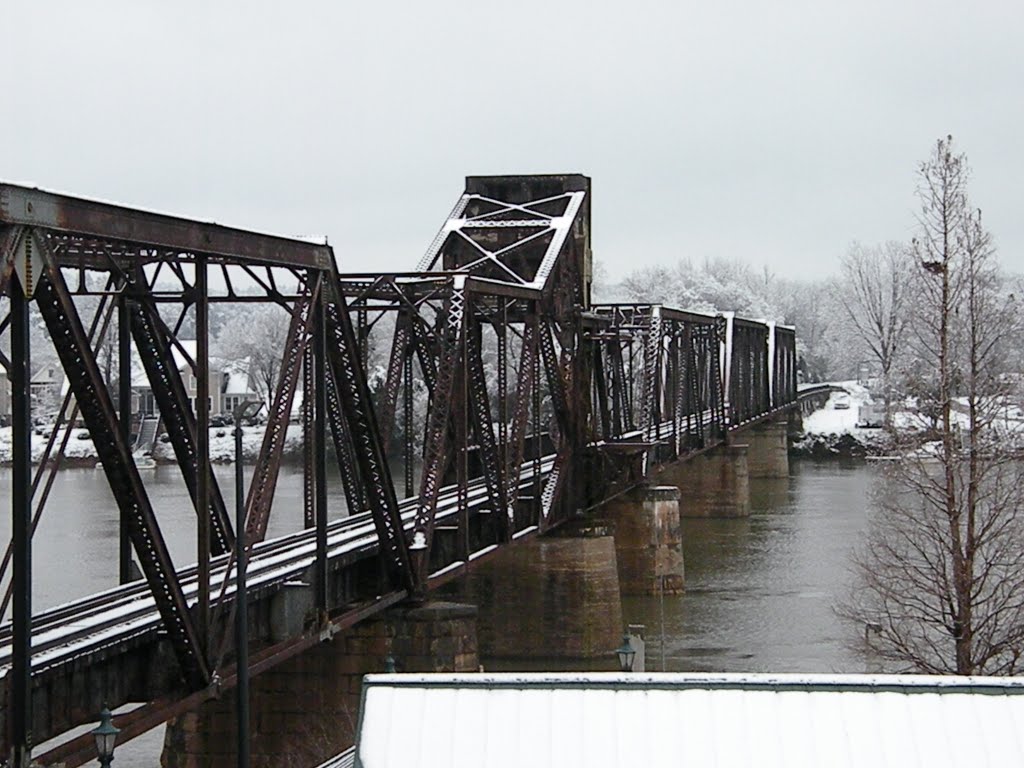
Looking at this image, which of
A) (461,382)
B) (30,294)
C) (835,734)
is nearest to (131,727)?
(30,294)

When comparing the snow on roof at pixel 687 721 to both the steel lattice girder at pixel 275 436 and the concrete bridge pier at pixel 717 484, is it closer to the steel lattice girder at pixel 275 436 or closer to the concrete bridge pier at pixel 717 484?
the steel lattice girder at pixel 275 436

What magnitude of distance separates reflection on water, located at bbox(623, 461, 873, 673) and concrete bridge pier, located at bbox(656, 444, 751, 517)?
846 mm

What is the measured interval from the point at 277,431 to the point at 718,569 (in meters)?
36.3

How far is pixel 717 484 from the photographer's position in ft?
226

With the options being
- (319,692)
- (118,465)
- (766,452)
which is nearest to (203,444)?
(118,465)

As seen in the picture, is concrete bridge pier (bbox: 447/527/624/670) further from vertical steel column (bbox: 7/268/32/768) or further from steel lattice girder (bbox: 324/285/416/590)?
vertical steel column (bbox: 7/268/32/768)

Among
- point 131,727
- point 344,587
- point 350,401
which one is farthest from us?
point 344,587

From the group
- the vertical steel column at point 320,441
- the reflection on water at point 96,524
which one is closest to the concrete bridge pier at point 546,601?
the reflection on water at point 96,524

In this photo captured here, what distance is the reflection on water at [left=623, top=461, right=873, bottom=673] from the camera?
3678 centimetres

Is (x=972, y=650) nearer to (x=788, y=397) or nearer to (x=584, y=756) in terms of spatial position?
(x=584, y=756)

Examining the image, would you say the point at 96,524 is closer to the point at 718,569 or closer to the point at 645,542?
the point at 645,542

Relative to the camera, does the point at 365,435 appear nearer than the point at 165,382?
No

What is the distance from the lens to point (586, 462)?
38688 mm

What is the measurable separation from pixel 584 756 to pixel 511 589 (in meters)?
25.2
